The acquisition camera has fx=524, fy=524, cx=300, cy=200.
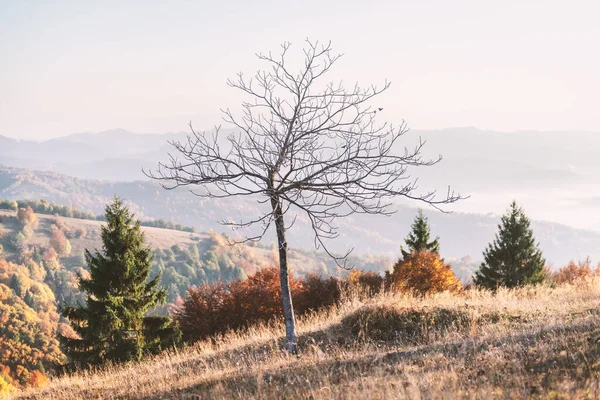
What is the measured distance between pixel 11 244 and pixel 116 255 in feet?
553

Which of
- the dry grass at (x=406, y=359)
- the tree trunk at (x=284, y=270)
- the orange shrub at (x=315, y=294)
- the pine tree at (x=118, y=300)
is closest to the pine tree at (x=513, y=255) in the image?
the orange shrub at (x=315, y=294)

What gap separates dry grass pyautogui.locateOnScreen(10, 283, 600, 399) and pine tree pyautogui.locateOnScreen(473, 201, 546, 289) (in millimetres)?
29059

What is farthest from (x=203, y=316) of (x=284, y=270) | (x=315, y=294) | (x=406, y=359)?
(x=406, y=359)

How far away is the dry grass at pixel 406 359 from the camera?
6.09 m

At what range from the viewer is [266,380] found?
26.8 feet

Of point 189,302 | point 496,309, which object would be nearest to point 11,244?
point 189,302

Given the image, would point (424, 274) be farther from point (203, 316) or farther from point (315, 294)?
point (203, 316)

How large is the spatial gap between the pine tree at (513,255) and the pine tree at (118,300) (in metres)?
28.8

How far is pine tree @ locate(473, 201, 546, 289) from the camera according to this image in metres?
42.8

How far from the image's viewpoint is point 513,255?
143 feet

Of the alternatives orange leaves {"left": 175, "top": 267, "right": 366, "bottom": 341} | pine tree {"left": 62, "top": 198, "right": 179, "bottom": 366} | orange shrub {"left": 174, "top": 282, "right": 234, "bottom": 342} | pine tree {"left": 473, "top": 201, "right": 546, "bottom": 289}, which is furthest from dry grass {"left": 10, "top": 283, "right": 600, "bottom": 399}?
pine tree {"left": 473, "top": 201, "right": 546, "bottom": 289}

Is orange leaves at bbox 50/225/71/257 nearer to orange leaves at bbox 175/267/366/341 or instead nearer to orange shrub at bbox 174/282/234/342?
orange leaves at bbox 175/267/366/341

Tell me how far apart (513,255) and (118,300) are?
32.9 metres

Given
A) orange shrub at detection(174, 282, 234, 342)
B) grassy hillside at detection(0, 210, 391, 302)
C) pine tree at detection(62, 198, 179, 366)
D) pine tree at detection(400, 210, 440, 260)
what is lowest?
grassy hillside at detection(0, 210, 391, 302)
